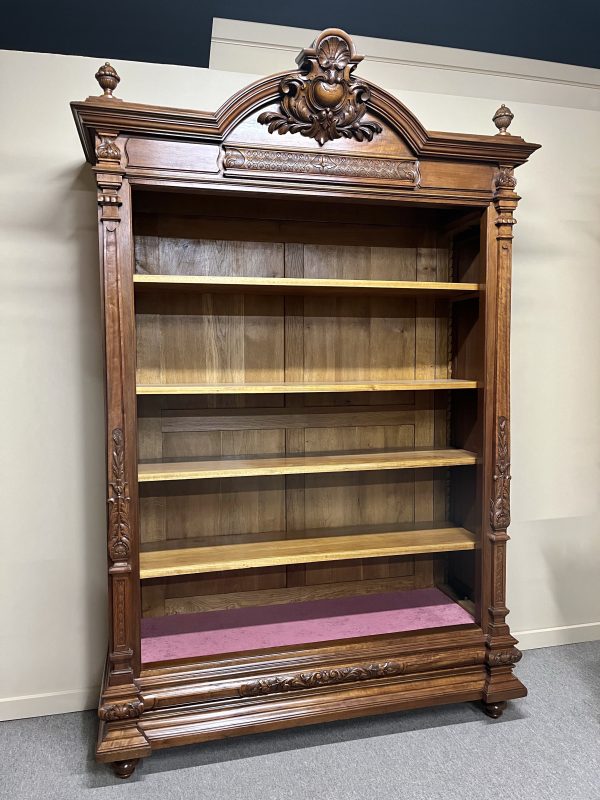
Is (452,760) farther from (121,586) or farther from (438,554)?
(121,586)

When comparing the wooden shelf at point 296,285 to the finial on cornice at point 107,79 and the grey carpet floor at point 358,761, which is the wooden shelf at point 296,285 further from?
the grey carpet floor at point 358,761

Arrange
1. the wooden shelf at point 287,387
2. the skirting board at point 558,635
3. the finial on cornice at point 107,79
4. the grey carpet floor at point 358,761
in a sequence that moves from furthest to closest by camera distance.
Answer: the skirting board at point 558,635 → the wooden shelf at point 287,387 → the grey carpet floor at point 358,761 → the finial on cornice at point 107,79

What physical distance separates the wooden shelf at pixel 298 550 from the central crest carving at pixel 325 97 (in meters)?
1.26

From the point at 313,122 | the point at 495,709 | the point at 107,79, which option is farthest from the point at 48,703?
the point at 313,122

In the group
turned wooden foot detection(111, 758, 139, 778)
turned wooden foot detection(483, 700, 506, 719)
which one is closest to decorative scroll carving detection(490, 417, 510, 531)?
turned wooden foot detection(483, 700, 506, 719)

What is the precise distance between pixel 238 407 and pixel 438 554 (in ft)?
3.16

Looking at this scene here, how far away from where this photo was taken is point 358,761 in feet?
5.99

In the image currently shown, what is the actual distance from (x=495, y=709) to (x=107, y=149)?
2.08 meters

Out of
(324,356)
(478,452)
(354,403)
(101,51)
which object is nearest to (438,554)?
(478,452)

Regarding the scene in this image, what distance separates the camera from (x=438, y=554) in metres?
2.35

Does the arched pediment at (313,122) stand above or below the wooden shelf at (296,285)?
above

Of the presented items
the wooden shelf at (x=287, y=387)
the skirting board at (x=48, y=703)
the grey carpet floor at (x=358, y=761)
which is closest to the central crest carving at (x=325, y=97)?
the wooden shelf at (x=287, y=387)

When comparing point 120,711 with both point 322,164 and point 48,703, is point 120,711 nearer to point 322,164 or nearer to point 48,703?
point 48,703

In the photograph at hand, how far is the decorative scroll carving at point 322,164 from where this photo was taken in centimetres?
174
